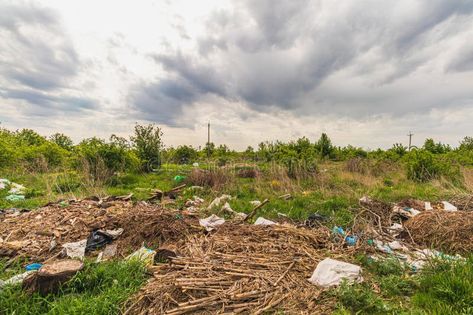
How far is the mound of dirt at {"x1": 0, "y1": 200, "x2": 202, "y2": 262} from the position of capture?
336cm

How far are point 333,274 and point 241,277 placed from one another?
0.98 meters

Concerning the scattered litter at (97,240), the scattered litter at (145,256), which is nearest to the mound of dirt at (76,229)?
the scattered litter at (97,240)

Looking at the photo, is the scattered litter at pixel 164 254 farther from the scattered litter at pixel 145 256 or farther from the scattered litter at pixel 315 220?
the scattered litter at pixel 315 220

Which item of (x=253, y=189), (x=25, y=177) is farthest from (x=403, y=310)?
(x=25, y=177)

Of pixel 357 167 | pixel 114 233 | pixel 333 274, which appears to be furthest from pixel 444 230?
pixel 357 167

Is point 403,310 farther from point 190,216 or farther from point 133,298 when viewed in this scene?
point 190,216

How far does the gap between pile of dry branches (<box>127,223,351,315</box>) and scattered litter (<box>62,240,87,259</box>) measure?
1379 mm

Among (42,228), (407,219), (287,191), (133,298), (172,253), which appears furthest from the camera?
(287,191)

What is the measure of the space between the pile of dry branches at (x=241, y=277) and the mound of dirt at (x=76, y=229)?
66 cm

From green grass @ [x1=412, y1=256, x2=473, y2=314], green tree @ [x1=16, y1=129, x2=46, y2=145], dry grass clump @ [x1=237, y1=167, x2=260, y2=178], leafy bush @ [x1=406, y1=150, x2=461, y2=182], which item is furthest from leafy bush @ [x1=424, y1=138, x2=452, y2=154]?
green tree @ [x1=16, y1=129, x2=46, y2=145]

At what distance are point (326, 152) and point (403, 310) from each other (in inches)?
762

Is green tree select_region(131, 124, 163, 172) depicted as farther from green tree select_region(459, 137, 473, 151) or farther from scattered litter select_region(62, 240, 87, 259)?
green tree select_region(459, 137, 473, 151)

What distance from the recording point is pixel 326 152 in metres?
20.2

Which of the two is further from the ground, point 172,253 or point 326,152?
point 326,152
